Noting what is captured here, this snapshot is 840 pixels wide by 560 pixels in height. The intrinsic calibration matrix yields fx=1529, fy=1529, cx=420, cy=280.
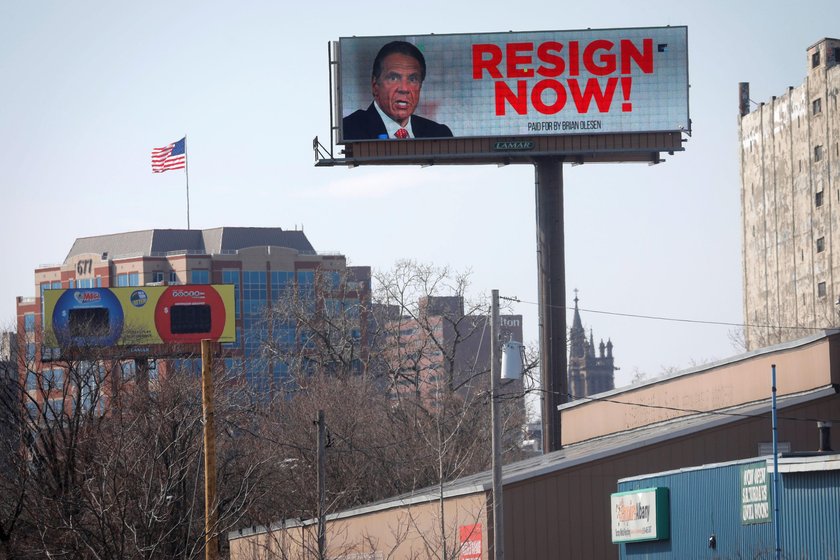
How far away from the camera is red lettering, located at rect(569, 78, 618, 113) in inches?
2313

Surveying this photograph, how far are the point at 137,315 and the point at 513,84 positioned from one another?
137 feet

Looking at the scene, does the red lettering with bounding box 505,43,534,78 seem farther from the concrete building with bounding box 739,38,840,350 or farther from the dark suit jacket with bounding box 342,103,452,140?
the concrete building with bounding box 739,38,840,350

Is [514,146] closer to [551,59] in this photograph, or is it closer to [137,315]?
[551,59]

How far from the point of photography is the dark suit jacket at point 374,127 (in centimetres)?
5866

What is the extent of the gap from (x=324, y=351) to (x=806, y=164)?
146 feet

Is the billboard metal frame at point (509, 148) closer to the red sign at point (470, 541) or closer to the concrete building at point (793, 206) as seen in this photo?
the red sign at point (470, 541)

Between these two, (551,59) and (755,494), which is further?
(551,59)

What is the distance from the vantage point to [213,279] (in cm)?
18612

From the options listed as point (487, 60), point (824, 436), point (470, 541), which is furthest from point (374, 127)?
point (824, 436)

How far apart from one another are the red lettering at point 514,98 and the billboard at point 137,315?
126ft

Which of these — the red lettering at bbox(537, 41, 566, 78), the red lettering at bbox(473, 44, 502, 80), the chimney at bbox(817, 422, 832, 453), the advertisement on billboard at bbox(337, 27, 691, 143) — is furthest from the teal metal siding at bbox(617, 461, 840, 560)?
the red lettering at bbox(473, 44, 502, 80)

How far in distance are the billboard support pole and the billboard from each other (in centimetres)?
3951

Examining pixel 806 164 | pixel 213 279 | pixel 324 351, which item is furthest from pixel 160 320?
pixel 213 279

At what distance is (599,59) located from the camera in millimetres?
59375
